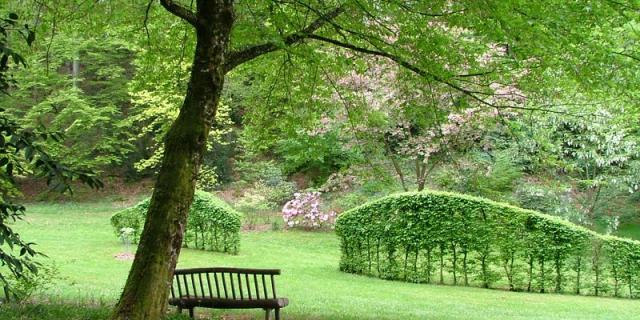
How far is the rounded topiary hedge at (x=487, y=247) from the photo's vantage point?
12.3 m

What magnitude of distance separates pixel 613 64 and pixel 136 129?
1007 inches

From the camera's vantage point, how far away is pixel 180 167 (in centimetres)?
579

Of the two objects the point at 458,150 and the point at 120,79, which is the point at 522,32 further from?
the point at 120,79

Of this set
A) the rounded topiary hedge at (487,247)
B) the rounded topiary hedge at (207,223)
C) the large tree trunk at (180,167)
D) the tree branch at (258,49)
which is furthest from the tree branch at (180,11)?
the rounded topiary hedge at (207,223)

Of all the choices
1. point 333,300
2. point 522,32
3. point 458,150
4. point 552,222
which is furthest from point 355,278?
point 522,32

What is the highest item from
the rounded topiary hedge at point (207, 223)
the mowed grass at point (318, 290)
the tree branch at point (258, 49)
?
the tree branch at point (258, 49)

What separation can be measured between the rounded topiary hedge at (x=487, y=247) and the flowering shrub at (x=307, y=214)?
721 centimetres

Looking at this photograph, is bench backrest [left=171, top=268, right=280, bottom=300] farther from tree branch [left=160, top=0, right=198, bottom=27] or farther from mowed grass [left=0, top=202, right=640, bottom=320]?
tree branch [left=160, top=0, right=198, bottom=27]

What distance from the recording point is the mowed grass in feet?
29.4

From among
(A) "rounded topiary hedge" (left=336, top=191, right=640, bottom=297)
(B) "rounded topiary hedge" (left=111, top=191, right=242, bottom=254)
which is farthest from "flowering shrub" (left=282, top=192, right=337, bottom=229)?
(A) "rounded topiary hedge" (left=336, top=191, right=640, bottom=297)

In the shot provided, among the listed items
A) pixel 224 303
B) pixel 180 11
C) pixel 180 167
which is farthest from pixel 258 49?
pixel 224 303

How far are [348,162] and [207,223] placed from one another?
4.32 meters

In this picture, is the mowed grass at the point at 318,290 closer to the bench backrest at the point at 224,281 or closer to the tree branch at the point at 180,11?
the bench backrest at the point at 224,281

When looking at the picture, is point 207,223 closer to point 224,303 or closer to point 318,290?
point 318,290
